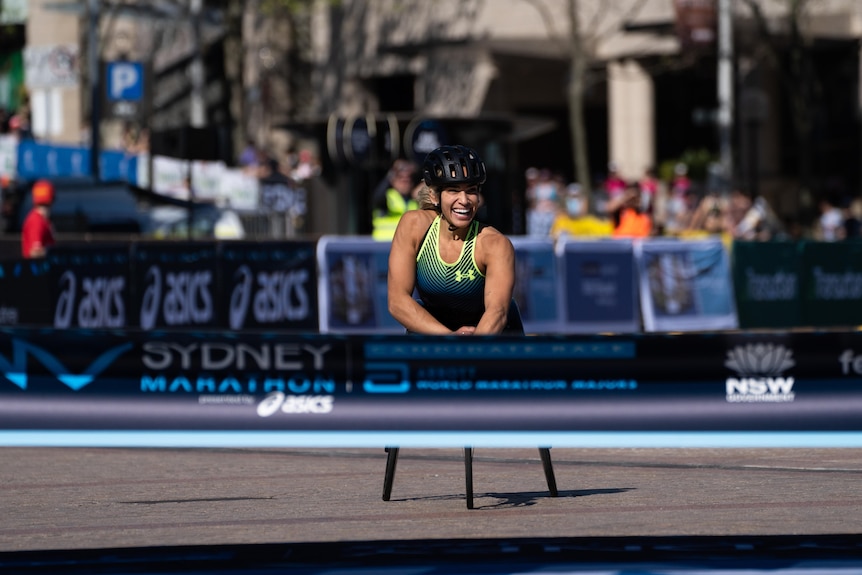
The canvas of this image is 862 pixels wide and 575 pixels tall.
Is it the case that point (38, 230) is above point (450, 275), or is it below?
above

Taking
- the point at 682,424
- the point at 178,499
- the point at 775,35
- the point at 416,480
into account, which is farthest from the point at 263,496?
the point at 775,35

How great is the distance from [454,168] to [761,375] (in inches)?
88.1

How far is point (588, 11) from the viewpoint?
152ft

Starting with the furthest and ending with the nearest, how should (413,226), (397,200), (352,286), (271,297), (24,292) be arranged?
(397,200), (352,286), (271,297), (24,292), (413,226)

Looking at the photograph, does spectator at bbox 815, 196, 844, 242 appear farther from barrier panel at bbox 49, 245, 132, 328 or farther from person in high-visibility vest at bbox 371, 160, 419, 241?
barrier panel at bbox 49, 245, 132, 328

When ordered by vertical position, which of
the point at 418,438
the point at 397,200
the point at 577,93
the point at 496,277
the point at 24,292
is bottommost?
the point at 418,438

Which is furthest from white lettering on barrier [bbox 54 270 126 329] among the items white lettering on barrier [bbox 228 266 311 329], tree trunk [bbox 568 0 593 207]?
tree trunk [bbox 568 0 593 207]

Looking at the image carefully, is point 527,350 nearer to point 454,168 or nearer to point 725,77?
point 454,168

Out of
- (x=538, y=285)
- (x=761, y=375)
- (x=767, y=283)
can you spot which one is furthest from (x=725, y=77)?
(x=761, y=375)

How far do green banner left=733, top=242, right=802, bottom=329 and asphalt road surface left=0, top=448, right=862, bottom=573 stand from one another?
9.55 meters

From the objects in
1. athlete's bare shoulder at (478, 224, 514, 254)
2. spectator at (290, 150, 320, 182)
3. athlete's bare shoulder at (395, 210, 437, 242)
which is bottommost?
athlete's bare shoulder at (478, 224, 514, 254)

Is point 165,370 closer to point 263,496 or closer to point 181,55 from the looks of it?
point 263,496

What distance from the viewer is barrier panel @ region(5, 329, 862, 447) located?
6156 mm

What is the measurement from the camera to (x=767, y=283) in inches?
842
